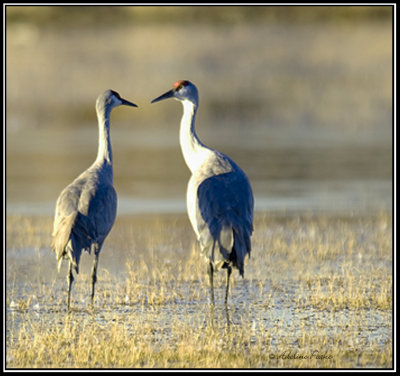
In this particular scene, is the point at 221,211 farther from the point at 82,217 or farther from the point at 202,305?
the point at 82,217

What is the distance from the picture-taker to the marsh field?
6.48m

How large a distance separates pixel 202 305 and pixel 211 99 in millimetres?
A: 16753

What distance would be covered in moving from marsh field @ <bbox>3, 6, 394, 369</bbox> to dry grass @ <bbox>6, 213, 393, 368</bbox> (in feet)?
0.07

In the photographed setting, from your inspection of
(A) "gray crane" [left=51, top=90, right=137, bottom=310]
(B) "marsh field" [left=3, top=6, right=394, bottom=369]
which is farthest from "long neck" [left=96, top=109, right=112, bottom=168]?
(B) "marsh field" [left=3, top=6, right=394, bottom=369]

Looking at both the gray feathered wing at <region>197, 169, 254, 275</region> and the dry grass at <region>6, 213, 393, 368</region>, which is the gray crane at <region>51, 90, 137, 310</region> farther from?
the gray feathered wing at <region>197, 169, 254, 275</region>

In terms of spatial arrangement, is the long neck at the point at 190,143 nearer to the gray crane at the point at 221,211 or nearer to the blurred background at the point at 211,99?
the gray crane at the point at 221,211

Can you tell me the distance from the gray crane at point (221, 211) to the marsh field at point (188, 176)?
1.69 feet

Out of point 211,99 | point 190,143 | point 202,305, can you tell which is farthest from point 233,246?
point 211,99

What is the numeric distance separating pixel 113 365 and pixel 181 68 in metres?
20.1

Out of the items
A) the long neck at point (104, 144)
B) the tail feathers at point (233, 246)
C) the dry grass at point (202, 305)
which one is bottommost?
the dry grass at point (202, 305)

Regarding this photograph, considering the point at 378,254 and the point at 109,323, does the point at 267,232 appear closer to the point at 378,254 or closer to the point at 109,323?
the point at 378,254

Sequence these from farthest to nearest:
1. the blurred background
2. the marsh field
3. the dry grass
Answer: the blurred background < the marsh field < the dry grass

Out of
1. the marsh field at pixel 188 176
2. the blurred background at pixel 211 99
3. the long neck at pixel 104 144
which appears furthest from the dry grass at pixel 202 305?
the blurred background at pixel 211 99

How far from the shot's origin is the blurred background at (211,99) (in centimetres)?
1418
